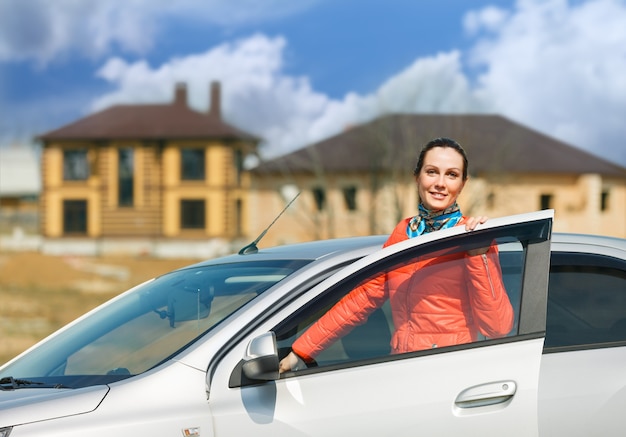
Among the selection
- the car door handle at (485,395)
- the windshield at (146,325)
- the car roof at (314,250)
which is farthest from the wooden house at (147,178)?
the car door handle at (485,395)

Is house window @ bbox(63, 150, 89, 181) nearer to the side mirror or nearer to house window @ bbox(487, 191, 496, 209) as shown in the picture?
house window @ bbox(487, 191, 496, 209)

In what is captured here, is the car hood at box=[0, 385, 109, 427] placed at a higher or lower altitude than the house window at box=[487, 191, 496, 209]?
lower

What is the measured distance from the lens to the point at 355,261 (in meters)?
3.51

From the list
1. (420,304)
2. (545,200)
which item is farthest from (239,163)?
(420,304)

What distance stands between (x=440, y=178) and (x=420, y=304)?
1.71 feet

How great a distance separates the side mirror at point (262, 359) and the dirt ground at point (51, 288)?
1002 centimetres

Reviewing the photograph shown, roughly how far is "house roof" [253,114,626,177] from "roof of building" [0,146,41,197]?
1180 inches

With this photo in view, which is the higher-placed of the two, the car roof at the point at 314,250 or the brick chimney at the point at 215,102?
the brick chimney at the point at 215,102

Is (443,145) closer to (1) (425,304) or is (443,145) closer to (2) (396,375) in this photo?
(1) (425,304)

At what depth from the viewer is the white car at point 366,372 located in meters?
3.14

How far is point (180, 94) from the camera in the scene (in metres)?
55.8

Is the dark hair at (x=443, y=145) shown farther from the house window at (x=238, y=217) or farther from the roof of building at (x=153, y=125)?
the house window at (x=238, y=217)

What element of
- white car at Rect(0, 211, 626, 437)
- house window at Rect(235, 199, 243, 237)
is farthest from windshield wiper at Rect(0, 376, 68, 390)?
house window at Rect(235, 199, 243, 237)

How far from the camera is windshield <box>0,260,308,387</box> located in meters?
3.55
